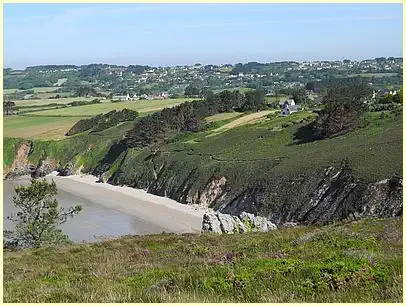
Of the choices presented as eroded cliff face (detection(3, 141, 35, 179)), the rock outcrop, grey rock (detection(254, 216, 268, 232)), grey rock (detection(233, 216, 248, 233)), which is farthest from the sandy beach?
grey rock (detection(233, 216, 248, 233))

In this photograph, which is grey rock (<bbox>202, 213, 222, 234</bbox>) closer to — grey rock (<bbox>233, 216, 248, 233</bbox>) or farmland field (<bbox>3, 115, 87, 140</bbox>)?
grey rock (<bbox>233, 216, 248, 233</bbox>)

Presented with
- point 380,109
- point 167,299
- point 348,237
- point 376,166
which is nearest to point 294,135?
point 380,109

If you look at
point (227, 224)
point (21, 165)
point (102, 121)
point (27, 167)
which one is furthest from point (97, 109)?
point (227, 224)

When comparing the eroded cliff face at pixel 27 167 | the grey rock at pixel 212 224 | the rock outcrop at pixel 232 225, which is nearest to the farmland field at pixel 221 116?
the eroded cliff face at pixel 27 167

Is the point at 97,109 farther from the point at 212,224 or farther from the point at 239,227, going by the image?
the point at 239,227

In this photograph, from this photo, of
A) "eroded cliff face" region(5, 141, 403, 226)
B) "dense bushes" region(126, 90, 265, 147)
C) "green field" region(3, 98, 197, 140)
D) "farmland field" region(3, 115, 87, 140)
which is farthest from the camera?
"green field" region(3, 98, 197, 140)

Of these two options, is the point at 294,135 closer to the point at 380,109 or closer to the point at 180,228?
the point at 380,109
